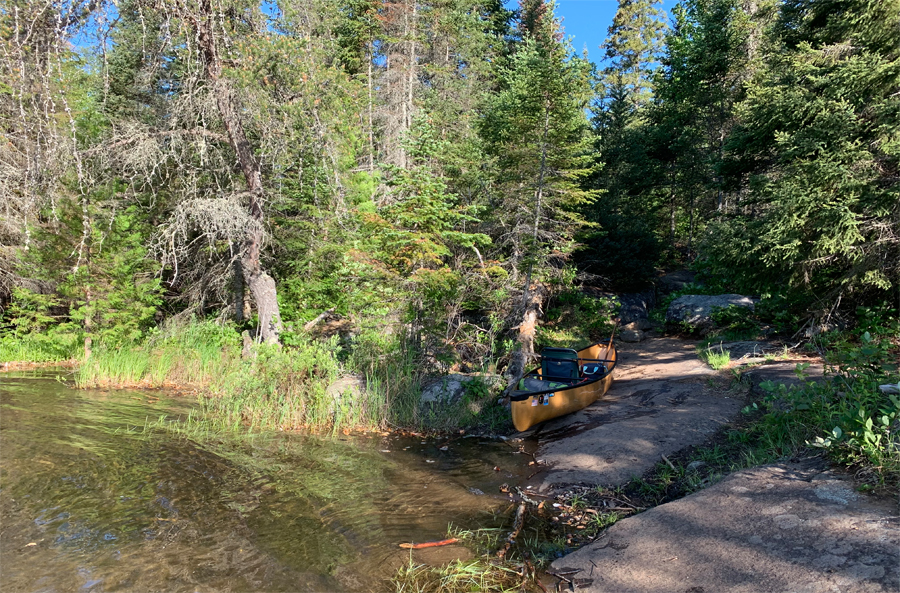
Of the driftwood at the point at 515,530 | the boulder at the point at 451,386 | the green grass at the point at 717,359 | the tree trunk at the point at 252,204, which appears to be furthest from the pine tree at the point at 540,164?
the driftwood at the point at 515,530

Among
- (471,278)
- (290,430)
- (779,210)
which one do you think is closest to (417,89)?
(471,278)

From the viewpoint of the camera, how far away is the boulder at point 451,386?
32.4ft

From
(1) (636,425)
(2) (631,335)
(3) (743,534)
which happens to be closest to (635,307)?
(2) (631,335)

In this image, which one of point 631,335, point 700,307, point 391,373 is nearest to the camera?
point 391,373

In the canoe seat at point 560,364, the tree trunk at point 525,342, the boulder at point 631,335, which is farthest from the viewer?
the boulder at point 631,335

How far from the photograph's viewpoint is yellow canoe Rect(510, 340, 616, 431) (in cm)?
873

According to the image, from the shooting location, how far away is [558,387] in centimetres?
911

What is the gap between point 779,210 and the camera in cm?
1020

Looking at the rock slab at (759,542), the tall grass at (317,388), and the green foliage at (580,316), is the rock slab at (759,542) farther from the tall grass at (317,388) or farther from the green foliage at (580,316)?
the green foliage at (580,316)

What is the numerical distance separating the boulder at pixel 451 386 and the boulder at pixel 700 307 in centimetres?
926

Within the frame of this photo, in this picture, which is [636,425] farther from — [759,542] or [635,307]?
[635,307]

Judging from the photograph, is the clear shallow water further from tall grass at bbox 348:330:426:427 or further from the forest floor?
the forest floor

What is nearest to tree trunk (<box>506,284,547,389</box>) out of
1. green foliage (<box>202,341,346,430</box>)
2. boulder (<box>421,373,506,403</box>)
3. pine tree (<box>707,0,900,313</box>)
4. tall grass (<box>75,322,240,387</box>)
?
boulder (<box>421,373,506,403</box>)

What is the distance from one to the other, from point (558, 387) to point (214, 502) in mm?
5981
